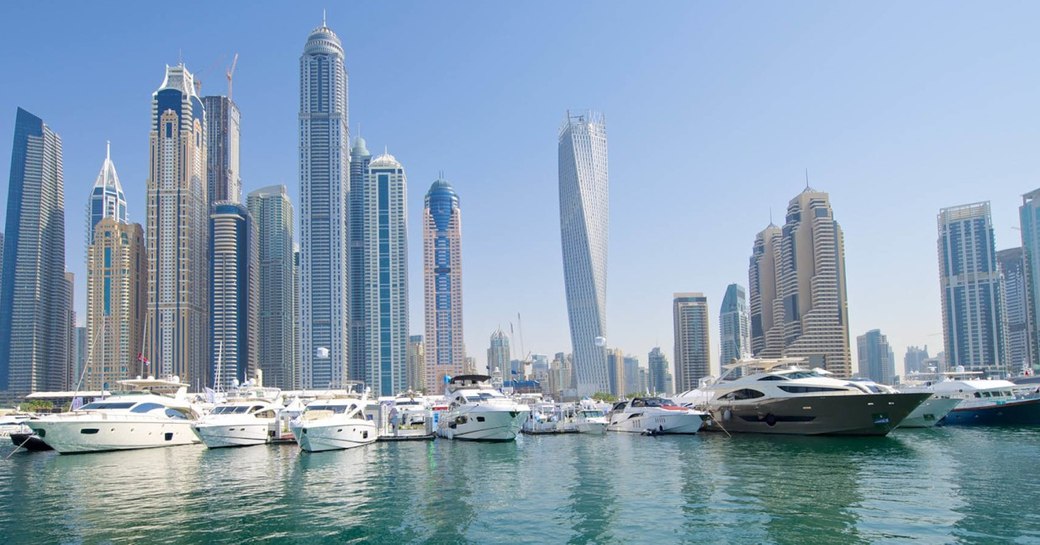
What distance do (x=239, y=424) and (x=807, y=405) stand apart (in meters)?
42.7

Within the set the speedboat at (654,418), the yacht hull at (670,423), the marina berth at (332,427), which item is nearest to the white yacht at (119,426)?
the marina berth at (332,427)

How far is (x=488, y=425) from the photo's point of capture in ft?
197

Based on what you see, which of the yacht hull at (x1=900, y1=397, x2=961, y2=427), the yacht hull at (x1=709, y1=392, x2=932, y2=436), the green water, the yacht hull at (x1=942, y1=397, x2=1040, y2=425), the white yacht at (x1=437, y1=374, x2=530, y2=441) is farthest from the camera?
the yacht hull at (x1=942, y1=397, x2=1040, y2=425)

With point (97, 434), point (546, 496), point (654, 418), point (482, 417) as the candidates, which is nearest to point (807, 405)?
point (654, 418)

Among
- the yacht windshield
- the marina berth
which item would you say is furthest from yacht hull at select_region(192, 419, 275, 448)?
the marina berth

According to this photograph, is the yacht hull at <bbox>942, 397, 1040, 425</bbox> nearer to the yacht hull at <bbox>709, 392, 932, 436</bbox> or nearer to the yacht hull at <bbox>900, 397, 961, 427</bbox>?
the yacht hull at <bbox>900, 397, 961, 427</bbox>

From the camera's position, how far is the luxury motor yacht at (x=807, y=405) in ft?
181

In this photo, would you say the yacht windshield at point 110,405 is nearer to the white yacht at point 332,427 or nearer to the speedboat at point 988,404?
the white yacht at point 332,427

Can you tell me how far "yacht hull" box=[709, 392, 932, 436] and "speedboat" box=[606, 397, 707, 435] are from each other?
5.46 metres

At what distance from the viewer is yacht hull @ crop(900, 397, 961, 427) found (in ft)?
226

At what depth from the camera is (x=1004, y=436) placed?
5741cm

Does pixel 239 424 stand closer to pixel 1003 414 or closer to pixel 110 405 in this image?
pixel 110 405

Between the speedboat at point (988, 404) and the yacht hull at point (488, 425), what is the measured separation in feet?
136

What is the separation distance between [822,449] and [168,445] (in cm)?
4772
